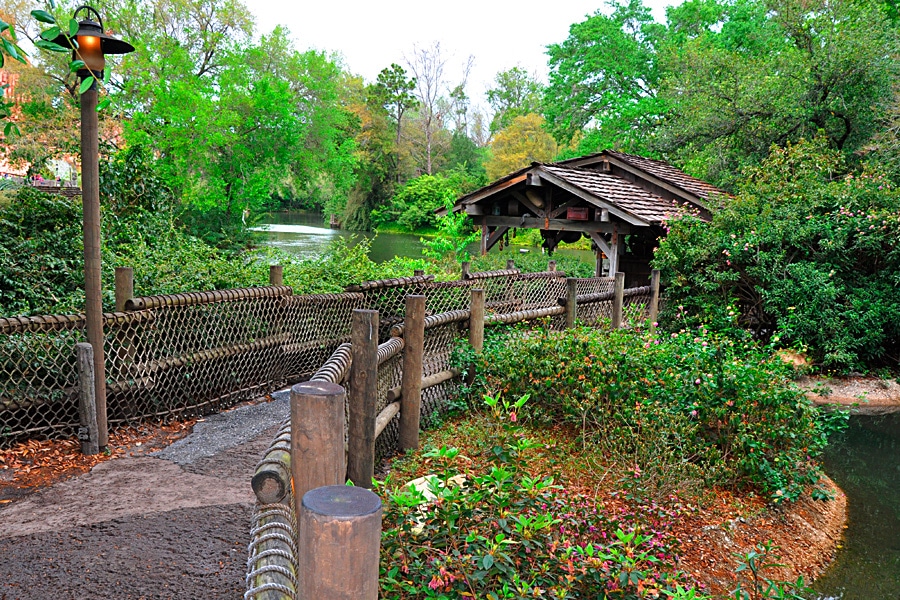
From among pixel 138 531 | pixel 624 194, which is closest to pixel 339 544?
pixel 138 531

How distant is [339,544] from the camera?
1388 millimetres

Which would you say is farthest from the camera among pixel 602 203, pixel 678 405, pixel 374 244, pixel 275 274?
pixel 374 244

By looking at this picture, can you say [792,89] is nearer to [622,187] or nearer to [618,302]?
[622,187]

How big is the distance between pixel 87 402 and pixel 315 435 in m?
4.06

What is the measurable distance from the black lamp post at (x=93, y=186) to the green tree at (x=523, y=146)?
4239 centimetres

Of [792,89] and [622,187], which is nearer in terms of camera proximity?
[622,187]

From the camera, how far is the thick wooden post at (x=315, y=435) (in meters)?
2.13

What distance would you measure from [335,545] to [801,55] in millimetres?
18416

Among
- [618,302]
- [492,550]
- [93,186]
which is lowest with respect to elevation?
[492,550]

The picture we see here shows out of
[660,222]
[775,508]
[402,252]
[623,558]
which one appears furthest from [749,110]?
[402,252]

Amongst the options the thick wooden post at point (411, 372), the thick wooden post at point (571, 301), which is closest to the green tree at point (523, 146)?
the thick wooden post at point (571, 301)

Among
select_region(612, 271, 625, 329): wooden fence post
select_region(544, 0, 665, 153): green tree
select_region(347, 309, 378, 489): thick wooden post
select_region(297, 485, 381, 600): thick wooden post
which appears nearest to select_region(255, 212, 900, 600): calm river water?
select_region(612, 271, 625, 329): wooden fence post

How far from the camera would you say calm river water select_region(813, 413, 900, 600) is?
5508 mm

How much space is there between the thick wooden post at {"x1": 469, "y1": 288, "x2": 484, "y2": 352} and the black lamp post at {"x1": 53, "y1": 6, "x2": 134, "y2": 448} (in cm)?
343
